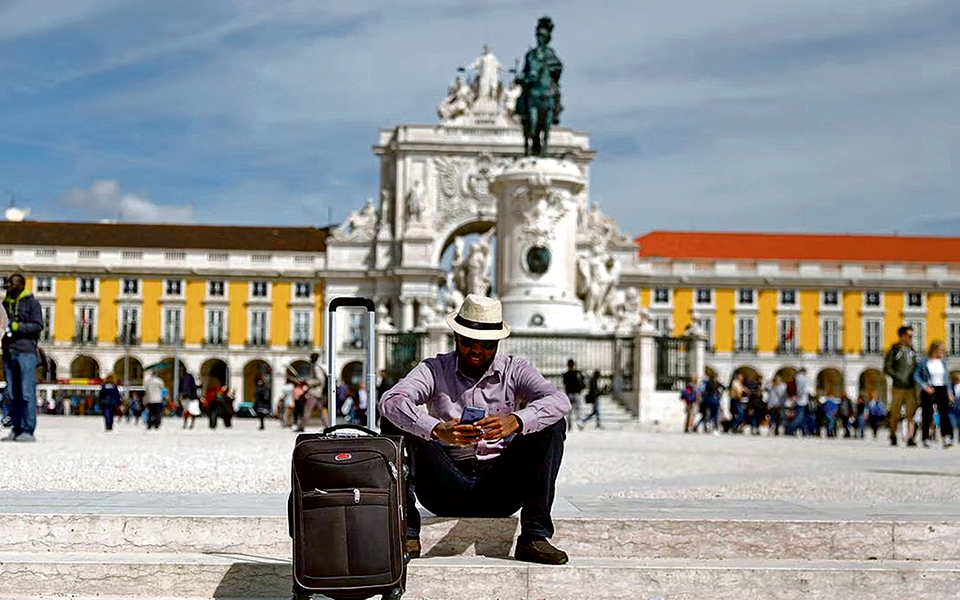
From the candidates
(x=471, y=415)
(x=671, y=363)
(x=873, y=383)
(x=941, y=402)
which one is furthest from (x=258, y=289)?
(x=471, y=415)

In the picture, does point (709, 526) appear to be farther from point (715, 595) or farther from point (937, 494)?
point (937, 494)

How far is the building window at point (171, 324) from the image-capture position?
70.0 metres

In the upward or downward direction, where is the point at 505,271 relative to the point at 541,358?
upward

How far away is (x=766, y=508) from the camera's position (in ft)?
22.0

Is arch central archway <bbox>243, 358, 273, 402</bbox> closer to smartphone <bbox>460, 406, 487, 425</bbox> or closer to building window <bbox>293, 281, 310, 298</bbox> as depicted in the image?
building window <bbox>293, 281, 310, 298</bbox>

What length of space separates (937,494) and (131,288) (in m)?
64.7

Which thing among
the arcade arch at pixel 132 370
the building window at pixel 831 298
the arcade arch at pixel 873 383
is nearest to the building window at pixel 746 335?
the building window at pixel 831 298

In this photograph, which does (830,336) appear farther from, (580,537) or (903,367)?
(580,537)

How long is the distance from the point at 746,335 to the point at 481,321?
67514mm

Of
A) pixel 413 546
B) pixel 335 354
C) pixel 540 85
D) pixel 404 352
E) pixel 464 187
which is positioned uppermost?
pixel 464 187

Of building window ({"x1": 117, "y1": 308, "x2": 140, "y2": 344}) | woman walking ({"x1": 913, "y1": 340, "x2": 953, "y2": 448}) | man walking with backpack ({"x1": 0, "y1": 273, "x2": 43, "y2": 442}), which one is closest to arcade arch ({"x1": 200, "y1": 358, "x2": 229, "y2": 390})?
building window ({"x1": 117, "y1": 308, "x2": 140, "y2": 344})

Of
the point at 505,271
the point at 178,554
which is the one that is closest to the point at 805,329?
the point at 505,271

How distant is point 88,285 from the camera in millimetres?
70000

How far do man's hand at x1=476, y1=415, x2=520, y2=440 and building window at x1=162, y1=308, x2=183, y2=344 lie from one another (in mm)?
66300
